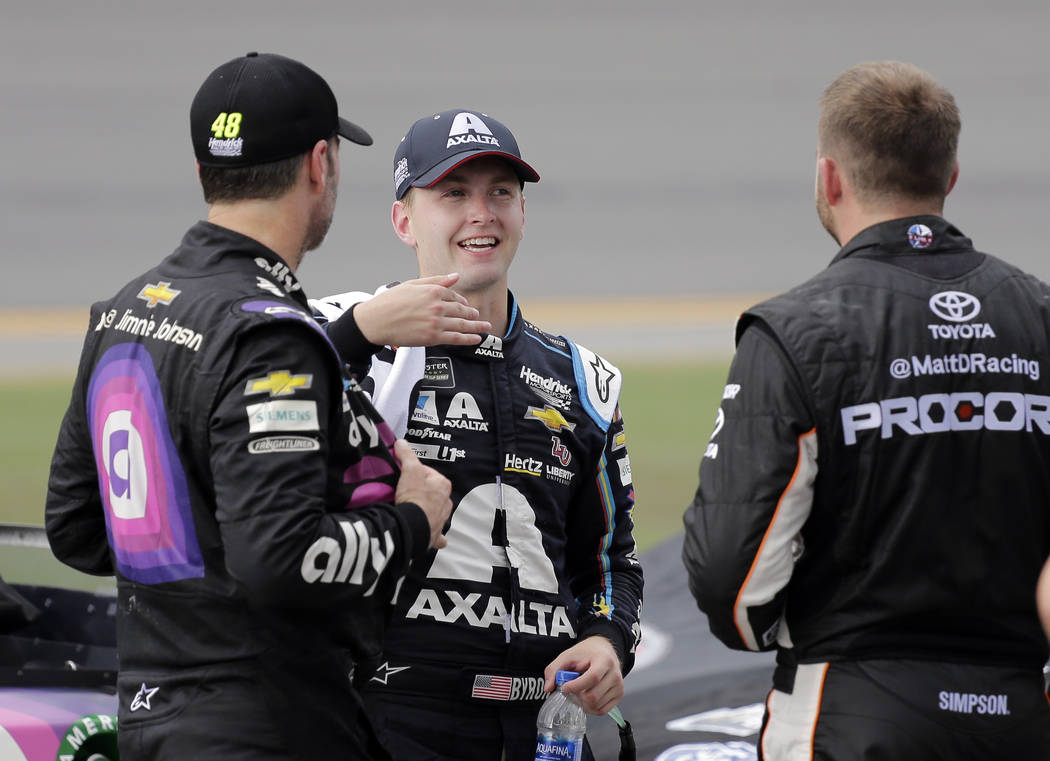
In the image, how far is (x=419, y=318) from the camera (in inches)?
77.7

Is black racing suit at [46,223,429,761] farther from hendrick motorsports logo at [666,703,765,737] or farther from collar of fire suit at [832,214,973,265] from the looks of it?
hendrick motorsports logo at [666,703,765,737]

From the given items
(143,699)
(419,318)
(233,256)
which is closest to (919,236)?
(419,318)

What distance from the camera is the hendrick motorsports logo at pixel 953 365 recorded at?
5.77 ft

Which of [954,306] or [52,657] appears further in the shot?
[52,657]

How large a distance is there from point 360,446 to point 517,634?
0.60 meters

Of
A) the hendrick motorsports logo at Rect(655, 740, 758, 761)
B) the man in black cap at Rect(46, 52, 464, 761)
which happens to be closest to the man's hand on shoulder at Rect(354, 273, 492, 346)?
the man in black cap at Rect(46, 52, 464, 761)

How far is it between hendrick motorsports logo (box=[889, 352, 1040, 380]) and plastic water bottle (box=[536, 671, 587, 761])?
82cm

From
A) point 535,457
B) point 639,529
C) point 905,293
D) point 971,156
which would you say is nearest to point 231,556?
point 535,457

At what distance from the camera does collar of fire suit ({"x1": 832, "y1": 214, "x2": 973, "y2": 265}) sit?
1.86 metres

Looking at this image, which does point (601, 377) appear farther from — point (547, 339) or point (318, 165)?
point (318, 165)

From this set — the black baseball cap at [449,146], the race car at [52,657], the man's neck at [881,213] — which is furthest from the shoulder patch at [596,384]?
the race car at [52,657]

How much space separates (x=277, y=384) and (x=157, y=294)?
0.27 metres

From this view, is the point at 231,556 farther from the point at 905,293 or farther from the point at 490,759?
the point at 905,293

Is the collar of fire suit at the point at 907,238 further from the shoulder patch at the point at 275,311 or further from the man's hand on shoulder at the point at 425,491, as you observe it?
the shoulder patch at the point at 275,311
